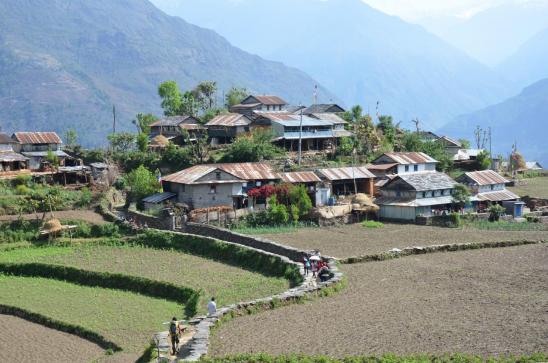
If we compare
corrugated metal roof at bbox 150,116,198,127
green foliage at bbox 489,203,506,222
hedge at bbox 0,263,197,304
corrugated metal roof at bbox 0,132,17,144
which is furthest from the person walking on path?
corrugated metal roof at bbox 150,116,198,127

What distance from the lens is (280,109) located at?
272 feet

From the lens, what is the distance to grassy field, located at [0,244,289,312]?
30.7m

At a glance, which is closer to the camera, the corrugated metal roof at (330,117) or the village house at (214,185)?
the village house at (214,185)

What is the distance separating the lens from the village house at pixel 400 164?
5938 cm

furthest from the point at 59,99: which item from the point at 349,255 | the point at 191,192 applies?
the point at 349,255

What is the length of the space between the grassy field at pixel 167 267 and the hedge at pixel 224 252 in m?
0.58

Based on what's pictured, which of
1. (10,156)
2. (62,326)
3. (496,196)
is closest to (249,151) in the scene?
(496,196)

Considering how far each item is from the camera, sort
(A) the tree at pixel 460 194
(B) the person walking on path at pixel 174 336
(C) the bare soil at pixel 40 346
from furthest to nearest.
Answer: (A) the tree at pixel 460 194
(C) the bare soil at pixel 40 346
(B) the person walking on path at pixel 174 336

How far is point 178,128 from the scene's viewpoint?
73375 mm

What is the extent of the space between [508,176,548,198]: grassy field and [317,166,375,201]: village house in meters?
14.4

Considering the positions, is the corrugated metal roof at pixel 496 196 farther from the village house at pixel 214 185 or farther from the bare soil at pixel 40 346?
the bare soil at pixel 40 346


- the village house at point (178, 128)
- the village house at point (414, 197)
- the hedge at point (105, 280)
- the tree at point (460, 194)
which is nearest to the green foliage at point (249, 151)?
the village house at point (178, 128)

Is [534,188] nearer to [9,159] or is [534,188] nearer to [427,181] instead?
[427,181]

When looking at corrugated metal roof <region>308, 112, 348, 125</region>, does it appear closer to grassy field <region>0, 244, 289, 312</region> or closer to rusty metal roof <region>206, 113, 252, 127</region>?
rusty metal roof <region>206, 113, 252, 127</region>
